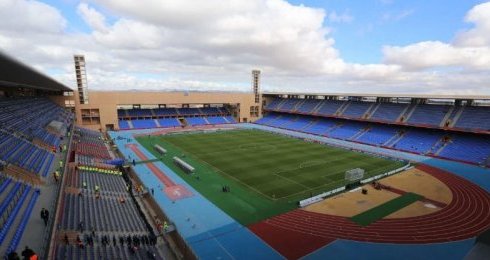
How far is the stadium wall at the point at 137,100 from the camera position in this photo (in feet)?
204

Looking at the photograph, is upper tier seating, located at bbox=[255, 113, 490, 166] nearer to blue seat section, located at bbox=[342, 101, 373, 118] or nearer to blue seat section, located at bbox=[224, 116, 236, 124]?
blue seat section, located at bbox=[342, 101, 373, 118]

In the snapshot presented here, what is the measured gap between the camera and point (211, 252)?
691 inches

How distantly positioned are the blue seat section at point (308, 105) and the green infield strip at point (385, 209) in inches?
1790

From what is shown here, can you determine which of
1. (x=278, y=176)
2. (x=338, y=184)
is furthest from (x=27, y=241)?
(x=338, y=184)

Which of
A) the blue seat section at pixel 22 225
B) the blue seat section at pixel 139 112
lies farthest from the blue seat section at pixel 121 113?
the blue seat section at pixel 22 225

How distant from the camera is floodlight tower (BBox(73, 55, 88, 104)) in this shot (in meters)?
58.2

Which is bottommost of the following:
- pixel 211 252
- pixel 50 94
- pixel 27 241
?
pixel 211 252

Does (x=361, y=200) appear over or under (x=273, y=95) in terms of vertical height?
under

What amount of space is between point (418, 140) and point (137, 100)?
61.8 metres

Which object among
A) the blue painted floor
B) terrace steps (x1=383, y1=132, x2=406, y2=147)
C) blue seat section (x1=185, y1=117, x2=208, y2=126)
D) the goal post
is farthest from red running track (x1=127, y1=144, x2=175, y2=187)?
terrace steps (x1=383, y1=132, x2=406, y2=147)

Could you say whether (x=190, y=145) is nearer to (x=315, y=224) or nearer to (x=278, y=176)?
(x=278, y=176)

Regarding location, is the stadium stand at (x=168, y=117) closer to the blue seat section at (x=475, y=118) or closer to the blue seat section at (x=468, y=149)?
the blue seat section at (x=468, y=149)

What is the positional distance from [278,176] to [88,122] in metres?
50.7

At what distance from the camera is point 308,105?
7325 cm
